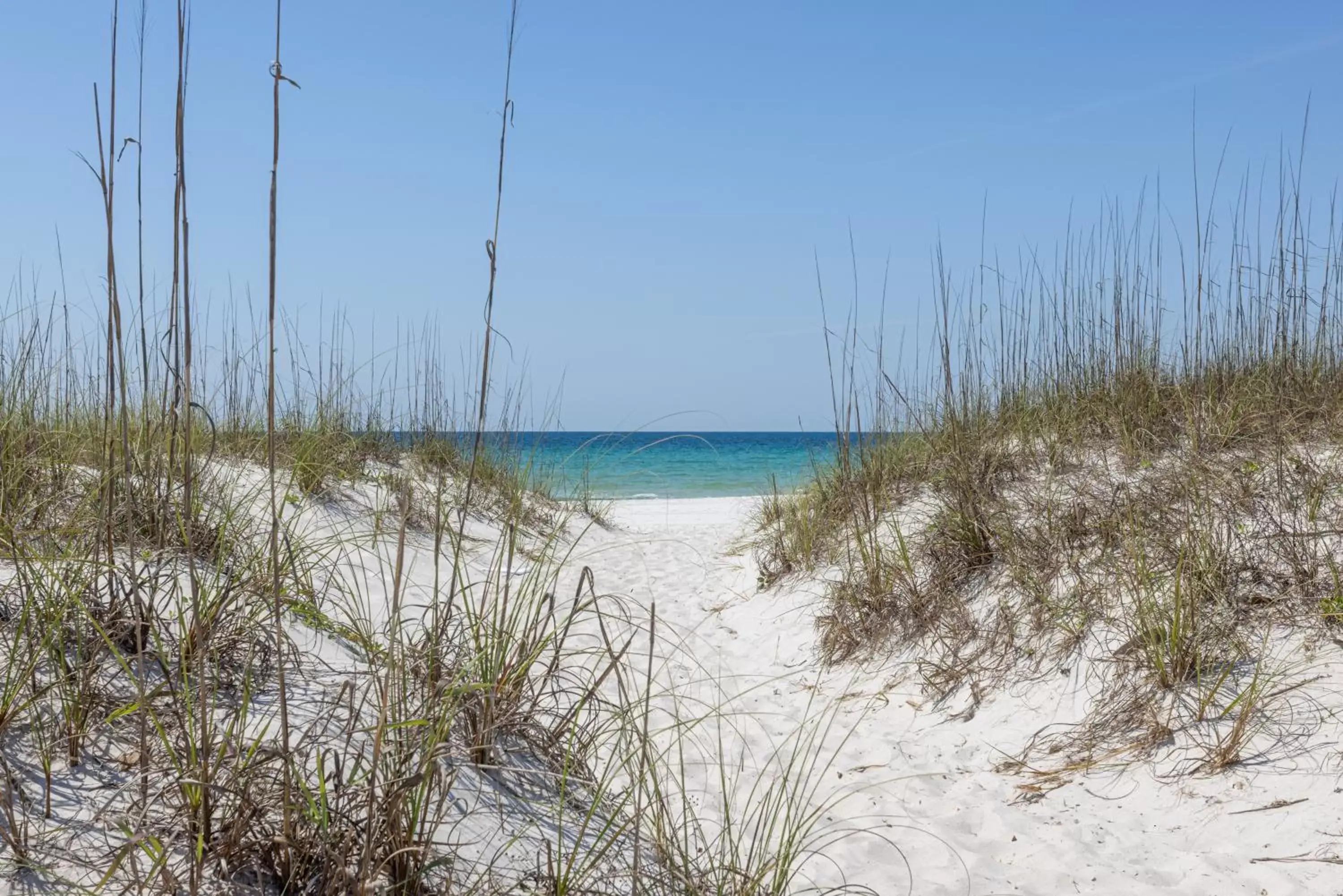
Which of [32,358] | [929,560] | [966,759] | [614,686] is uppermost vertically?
[32,358]

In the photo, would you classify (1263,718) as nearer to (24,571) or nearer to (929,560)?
(929,560)

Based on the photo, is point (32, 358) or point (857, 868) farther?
point (32, 358)

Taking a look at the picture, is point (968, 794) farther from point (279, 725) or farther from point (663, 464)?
point (663, 464)

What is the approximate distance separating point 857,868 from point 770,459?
19.0 metres

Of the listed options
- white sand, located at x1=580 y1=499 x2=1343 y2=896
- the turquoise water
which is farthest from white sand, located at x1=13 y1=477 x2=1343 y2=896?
the turquoise water

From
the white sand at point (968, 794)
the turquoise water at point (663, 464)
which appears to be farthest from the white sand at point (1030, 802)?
the turquoise water at point (663, 464)

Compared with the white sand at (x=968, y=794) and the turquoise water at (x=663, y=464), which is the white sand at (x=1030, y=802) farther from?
the turquoise water at (x=663, y=464)

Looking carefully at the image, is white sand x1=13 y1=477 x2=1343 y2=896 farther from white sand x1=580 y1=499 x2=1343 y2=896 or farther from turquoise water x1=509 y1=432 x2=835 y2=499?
turquoise water x1=509 y1=432 x2=835 y2=499

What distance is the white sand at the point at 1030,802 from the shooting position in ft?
5.62

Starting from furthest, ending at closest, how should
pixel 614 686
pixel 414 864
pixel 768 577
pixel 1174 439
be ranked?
1. pixel 768 577
2. pixel 1174 439
3. pixel 614 686
4. pixel 414 864

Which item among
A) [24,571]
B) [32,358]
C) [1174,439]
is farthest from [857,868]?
[32,358]

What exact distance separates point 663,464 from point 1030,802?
15985mm

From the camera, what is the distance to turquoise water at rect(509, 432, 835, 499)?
8.83 feet

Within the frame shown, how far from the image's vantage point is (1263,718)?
2.11m
